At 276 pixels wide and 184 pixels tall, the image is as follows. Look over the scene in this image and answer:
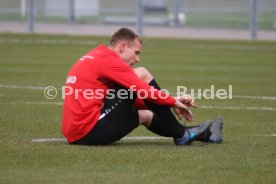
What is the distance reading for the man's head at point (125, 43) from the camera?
8.99 metres

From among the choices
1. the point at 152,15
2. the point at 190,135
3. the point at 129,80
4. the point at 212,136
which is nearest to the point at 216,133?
the point at 212,136

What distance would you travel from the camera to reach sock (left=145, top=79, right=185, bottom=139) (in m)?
8.90

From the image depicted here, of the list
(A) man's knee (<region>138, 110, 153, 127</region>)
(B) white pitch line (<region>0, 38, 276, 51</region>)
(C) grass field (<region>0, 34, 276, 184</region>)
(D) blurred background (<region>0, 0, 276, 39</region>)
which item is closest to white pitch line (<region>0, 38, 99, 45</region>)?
(B) white pitch line (<region>0, 38, 276, 51</region>)

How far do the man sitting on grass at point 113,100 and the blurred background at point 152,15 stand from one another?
917 inches

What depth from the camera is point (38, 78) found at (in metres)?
16.2

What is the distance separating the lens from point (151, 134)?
10.2 meters

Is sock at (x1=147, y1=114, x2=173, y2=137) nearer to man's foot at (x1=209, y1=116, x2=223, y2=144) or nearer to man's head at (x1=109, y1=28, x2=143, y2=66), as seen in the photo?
man's foot at (x1=209, y1=116, x2=223, y2=144)

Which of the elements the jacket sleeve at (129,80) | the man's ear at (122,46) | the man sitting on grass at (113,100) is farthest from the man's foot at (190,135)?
the man's ear at (122,46)

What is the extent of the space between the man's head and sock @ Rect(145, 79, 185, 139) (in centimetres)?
37

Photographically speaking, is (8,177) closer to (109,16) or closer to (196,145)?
(196,145)

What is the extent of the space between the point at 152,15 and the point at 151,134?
2848 cm

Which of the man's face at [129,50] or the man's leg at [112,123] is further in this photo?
the man's face at [129,50]

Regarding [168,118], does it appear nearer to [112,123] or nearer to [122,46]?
[112,123]

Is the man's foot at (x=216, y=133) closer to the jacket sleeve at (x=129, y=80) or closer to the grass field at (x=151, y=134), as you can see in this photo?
the grass field at (x=151, y=134)
